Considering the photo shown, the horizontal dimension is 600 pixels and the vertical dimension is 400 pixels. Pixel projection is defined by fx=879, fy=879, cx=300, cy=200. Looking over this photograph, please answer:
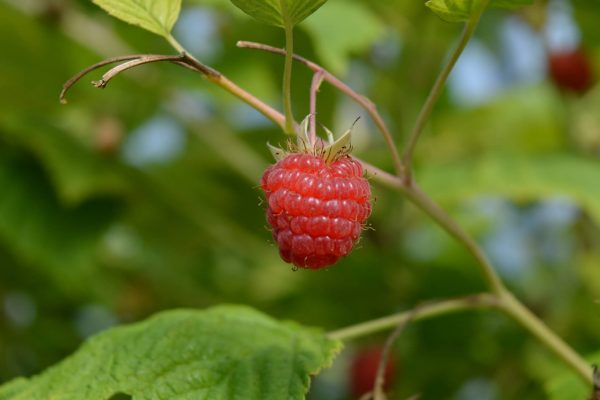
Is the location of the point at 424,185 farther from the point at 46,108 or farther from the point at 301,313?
the point at 46,108

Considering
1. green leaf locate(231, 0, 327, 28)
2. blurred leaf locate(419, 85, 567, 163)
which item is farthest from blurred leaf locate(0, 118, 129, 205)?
green leaf locate(231, 0, 327, 28)

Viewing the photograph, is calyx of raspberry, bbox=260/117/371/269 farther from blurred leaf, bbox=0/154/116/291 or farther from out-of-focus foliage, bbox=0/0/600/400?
blurred leaf, bbox=0/154/116/291

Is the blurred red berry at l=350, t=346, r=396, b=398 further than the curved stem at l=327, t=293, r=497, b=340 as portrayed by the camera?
Yes

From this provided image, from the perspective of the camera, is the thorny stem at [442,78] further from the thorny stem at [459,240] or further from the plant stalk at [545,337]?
the plant stalk at [545,337]

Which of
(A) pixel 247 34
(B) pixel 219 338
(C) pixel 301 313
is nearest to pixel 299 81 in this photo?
(A) pixel 247 34

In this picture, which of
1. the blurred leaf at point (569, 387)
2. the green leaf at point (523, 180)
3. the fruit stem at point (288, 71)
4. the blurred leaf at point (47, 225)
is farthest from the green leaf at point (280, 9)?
the blurred leaf at point (47, 225)

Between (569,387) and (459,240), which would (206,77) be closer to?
(459,240)
